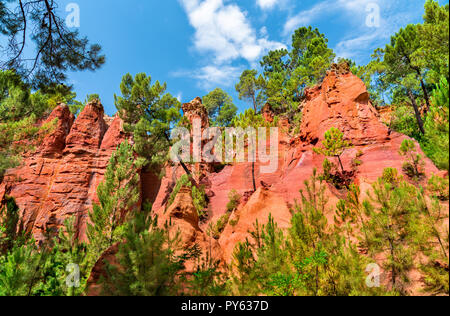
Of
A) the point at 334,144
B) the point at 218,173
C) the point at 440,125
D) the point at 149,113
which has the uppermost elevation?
the point at 149,113

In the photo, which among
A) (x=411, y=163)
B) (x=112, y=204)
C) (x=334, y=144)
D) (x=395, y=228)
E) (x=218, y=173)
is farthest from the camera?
(x=218, y=173)

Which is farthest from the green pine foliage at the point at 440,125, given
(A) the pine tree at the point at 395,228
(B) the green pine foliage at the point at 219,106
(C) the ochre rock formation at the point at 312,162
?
(B) the green pine foliage at the point at 219,106

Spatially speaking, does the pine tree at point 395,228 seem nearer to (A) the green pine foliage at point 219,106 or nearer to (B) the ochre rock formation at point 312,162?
Result: (B) the ochre rock formation at point 312,162

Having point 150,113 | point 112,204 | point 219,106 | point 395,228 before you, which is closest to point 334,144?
point 395,228

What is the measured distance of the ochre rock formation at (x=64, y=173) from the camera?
16.7 m

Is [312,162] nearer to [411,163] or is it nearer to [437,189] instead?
[411,163]

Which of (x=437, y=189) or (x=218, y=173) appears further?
(x=218, y=173)

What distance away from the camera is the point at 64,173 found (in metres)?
18.6

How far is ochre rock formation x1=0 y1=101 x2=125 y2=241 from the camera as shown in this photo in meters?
16.7

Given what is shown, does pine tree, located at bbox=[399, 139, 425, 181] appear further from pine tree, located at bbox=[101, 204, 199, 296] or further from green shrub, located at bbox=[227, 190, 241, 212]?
pine tree, located at bbox=[101, 204, 199, 296]

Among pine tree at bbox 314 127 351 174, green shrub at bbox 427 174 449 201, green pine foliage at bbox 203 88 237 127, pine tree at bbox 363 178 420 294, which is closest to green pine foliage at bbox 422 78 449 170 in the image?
green shrub at bbox 427 174 449 201

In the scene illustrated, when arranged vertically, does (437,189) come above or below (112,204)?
above
